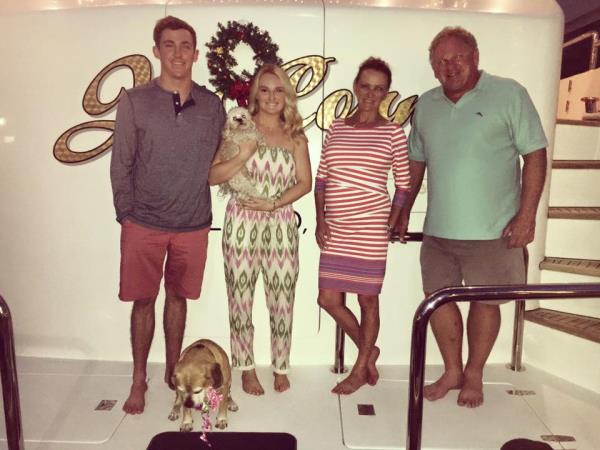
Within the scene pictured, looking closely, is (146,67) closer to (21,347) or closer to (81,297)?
(81,297)

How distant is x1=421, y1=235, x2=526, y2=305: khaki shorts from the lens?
240 cm

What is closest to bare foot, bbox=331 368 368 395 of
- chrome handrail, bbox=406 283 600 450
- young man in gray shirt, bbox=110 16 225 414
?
young man in gray shirt, bbox=110 16 225 414

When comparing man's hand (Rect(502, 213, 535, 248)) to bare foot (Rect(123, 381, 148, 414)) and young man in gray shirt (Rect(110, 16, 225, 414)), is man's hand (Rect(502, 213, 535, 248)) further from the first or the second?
bare foot (Rect(123, 381, 148, 414))

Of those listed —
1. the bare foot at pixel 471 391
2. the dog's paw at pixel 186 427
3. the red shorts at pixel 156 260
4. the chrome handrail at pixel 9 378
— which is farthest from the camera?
the bare foot at pixel 471 391

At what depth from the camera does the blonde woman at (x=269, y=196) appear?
235cm

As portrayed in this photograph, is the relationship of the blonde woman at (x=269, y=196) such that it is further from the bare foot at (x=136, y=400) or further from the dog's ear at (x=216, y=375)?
the bare foot at (x=136, y=400)

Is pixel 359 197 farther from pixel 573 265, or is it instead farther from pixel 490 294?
pixel 573 265

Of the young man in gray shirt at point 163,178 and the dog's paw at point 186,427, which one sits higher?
the young man in gray shirt at point 163,178

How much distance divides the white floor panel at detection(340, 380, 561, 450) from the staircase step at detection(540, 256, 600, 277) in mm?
815

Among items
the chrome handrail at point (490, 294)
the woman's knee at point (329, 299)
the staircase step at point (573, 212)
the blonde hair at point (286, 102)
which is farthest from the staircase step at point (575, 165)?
the chrome handrail at point (490, 294)

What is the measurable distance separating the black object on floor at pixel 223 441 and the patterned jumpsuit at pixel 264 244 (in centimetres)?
54

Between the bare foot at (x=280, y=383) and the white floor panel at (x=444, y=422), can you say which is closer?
the white floor panel at (x=444, y=422)

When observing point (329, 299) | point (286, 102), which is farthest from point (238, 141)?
point (329, 299)

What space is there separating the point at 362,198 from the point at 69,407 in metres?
1.79
